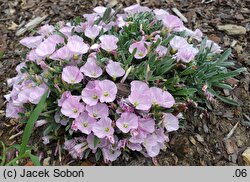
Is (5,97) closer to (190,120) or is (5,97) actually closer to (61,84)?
(61,84)

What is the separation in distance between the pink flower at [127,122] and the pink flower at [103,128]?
6 centimetres

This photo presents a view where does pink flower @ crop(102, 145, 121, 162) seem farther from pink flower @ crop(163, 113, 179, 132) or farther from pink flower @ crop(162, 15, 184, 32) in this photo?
pink flower @ crop(162, 15, 184, 32)

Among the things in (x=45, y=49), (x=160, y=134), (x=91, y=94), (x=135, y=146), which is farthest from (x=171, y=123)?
(x=45, y=49)

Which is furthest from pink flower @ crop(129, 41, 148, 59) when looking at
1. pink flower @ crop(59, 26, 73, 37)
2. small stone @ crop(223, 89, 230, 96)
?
small stone @ crop(223, 89, 230, 96)

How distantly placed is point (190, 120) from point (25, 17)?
1756mm

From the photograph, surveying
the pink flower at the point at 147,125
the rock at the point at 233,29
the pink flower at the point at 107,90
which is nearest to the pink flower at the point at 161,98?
the pink flower at the point at 147,125

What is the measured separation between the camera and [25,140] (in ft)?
7.95

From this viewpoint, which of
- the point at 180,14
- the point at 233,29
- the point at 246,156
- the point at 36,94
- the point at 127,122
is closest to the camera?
the point at 127,122

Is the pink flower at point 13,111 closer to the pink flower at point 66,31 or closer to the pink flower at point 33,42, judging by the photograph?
the pink flower at point 33,42

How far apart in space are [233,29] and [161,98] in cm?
125

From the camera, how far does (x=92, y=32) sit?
2.81 meters

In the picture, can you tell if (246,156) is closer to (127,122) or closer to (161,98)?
(161,98)

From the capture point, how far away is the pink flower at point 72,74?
2.56 m

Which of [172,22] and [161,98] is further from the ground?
[172,22]
